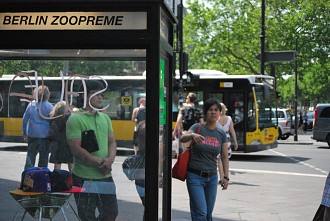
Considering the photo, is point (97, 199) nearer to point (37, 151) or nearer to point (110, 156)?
point (110, 156)

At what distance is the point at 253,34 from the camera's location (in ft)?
132

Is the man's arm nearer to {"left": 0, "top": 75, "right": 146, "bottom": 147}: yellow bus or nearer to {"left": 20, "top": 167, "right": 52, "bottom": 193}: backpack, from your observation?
{"left": 0, "top": 75, "right": 146, "bottom": 147}: yellow bus

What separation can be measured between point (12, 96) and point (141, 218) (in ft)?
4.94

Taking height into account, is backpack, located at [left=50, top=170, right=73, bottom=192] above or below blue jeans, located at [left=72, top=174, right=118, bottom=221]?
above

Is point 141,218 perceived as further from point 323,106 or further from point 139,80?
point 323,106

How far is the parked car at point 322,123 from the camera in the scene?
25.3m

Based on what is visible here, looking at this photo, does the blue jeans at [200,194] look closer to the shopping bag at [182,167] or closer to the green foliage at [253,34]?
the shopping bag at [182,167]

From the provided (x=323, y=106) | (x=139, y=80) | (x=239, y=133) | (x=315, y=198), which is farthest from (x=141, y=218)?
(x=323, y=106)

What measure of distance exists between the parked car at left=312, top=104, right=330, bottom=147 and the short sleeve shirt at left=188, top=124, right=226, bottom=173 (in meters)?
19.9

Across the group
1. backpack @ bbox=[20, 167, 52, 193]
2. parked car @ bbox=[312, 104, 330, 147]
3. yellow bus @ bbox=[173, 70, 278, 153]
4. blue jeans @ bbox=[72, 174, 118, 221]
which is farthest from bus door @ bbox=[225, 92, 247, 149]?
backpack @ bbox=[20, 167, 52, 193]

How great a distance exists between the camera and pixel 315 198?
10750 millimetres

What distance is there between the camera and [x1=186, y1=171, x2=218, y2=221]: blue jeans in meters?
6.05

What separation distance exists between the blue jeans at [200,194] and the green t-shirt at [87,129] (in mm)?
1457

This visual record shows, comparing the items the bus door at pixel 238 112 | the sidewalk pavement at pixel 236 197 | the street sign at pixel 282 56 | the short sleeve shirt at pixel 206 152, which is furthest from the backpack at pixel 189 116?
the short sleeve shirt at pixel 206 152
